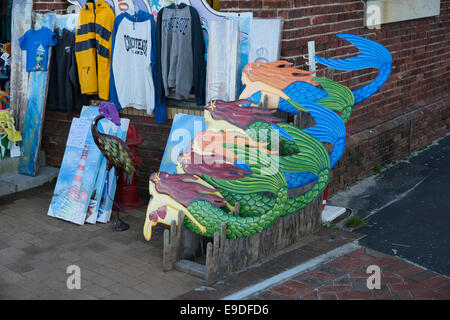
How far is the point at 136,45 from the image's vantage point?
27.0ft

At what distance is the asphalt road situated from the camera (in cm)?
697

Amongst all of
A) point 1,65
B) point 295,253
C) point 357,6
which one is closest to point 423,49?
point 357,6

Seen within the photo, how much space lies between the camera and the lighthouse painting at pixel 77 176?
306 inches

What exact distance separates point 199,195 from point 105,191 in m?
1.88

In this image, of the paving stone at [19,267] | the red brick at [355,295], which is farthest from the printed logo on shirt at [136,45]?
the red brick at [355,295]

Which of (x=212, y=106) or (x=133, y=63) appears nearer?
(x=212, y=106)

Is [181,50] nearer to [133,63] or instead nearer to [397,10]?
[133,63]

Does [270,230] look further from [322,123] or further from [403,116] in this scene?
[403,116]

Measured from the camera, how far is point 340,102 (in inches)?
276

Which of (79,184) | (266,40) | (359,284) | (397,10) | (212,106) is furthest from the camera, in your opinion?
(397,10)

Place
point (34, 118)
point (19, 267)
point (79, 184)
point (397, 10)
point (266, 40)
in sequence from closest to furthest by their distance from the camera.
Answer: point (19, 267)
point (266, 40)
point (79, 184)
point (34, 118)
point (397, 10)

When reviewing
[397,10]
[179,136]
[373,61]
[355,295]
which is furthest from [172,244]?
[397,10]

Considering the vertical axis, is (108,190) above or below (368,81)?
below

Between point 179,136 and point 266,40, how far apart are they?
5.27 ft
